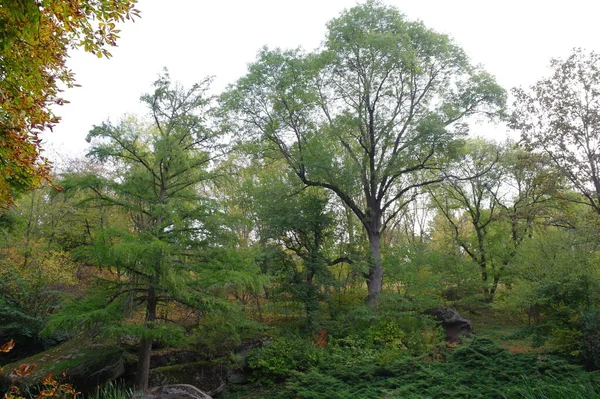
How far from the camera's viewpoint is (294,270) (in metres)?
12.6

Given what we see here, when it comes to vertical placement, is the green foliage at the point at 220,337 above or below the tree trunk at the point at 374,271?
below

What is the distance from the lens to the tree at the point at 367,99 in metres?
13.6

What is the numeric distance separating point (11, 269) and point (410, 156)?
43.9 feet

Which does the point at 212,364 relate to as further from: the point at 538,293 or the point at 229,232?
the point at 538,293

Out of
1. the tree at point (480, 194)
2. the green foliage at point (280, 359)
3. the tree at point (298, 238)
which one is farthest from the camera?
the tree at point (480, 194)

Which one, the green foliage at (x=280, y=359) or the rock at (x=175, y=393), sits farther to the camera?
the green foliage at (x=280, y=359)

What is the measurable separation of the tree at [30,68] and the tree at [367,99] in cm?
1054

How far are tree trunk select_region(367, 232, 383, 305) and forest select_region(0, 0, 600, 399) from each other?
0.12 m

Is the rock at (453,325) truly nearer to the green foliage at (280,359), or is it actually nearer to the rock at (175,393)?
the green foliage at (280,359)

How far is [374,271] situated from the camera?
1411cm

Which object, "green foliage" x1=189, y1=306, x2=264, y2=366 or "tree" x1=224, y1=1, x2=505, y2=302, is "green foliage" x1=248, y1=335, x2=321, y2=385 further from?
"tree" x1=224, y1=1, x2=505, y2=302

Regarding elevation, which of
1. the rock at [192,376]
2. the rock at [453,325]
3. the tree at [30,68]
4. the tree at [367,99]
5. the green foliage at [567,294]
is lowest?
the rock at [192,376]

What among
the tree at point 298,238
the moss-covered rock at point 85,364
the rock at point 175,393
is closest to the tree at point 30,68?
the rock at point 175,393

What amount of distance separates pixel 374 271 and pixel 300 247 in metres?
2.98
